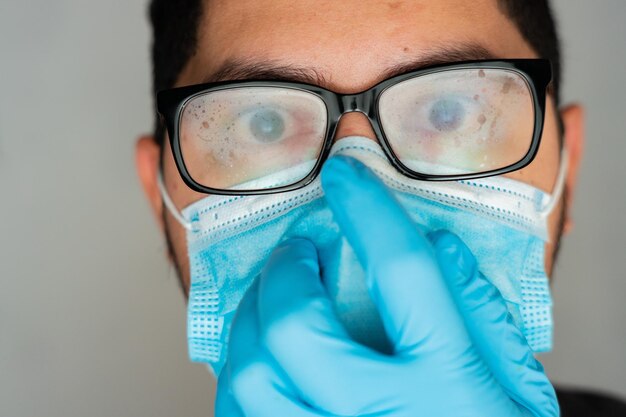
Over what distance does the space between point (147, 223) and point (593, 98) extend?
1526 mm

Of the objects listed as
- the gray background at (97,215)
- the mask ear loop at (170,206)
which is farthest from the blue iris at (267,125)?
the gray background at (97,215)

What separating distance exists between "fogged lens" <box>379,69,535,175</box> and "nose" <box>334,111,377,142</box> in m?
0.03

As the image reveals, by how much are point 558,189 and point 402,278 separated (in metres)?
0.54

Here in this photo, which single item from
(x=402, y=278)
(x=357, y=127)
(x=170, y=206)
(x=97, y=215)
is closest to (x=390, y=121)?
(x=357, y=127)

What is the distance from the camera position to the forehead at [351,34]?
1.12 metres

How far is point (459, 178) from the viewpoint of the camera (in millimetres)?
1091

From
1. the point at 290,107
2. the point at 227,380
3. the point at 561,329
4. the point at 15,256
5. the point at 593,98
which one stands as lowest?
the point at 561,329

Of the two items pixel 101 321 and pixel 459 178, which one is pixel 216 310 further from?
pixel 101 321

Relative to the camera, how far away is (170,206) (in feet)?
4.27

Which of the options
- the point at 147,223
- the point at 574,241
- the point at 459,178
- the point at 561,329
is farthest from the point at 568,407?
the point at 147,223

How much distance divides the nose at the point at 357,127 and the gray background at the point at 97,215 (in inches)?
47.6

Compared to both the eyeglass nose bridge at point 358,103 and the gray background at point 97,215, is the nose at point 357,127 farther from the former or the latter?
the gray background at point 97,215

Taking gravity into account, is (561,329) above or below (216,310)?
below

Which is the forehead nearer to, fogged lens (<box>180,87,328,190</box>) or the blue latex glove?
fogged lens (<box>180,87,328,190</box>)
